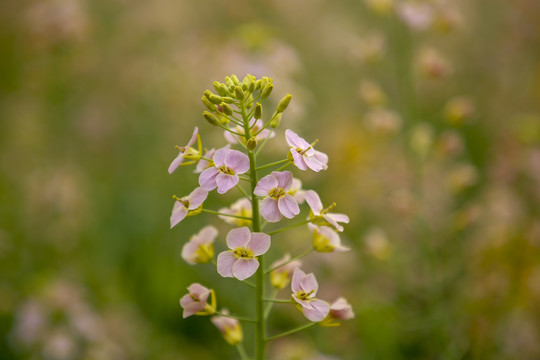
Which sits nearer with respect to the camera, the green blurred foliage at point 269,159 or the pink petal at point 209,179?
the pink petal at point 209,179

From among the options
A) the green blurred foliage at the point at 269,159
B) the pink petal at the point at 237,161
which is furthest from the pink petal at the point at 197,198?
the green blurred foliage at the point at 269,159

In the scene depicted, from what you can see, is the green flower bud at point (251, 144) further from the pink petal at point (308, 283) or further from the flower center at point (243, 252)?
the pink petal at point (308, 283)

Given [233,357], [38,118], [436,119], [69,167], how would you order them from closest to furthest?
[233,357]
[69,167]
[38,118]
[436,119]

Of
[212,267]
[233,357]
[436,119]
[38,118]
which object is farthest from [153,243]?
[436,119]

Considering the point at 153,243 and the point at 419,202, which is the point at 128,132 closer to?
the point at 153,243

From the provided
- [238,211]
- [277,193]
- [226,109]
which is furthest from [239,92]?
[238,211]

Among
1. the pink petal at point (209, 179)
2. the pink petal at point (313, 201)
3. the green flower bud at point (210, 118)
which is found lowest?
the pink petal at point (313, 201)

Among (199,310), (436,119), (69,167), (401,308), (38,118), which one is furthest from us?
(436,119)

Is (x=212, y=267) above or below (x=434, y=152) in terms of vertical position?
below
